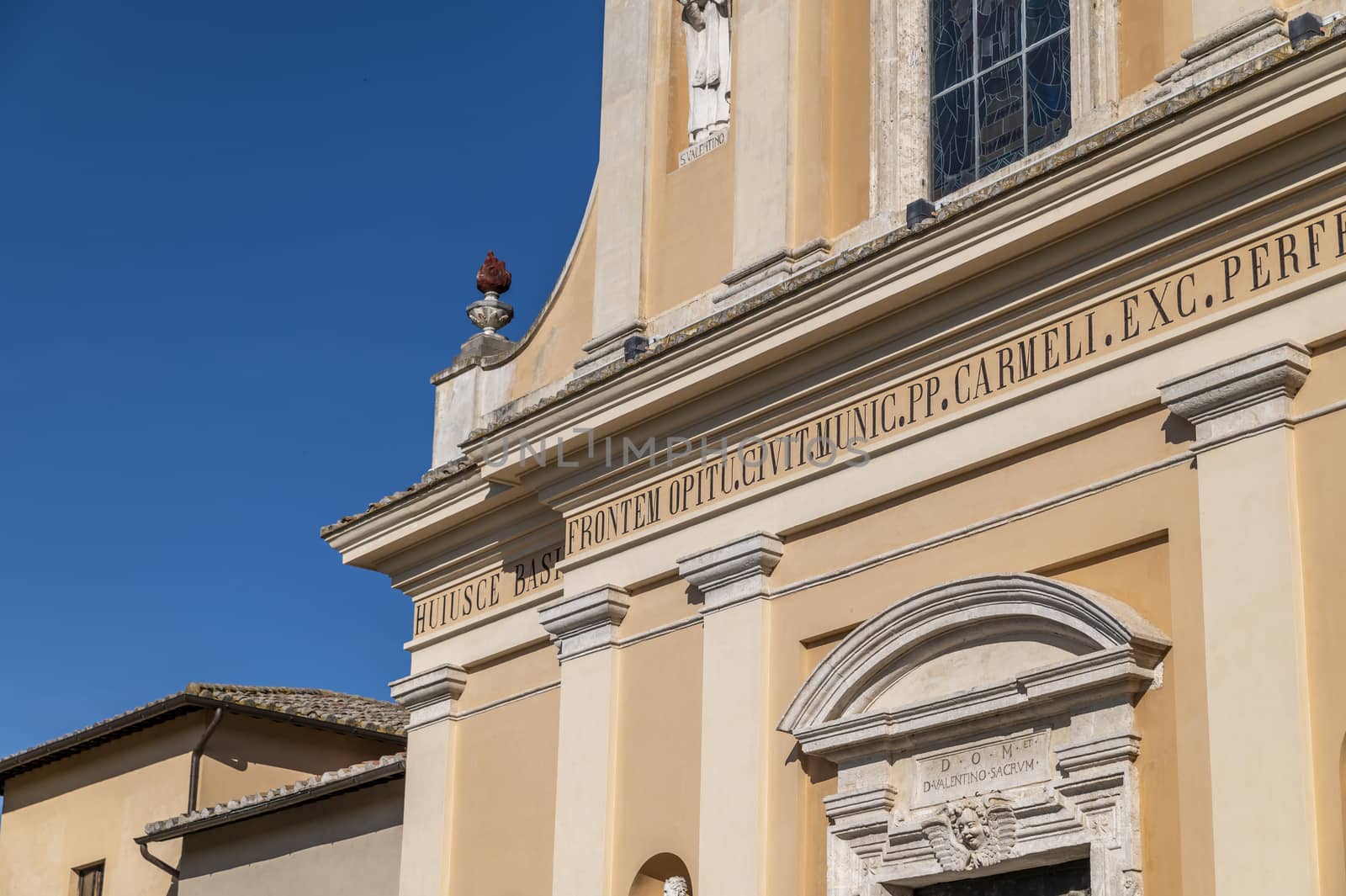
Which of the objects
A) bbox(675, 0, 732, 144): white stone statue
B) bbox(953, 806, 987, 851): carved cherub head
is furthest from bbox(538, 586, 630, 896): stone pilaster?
bbox(675, 0, 732, 144): white stone statue

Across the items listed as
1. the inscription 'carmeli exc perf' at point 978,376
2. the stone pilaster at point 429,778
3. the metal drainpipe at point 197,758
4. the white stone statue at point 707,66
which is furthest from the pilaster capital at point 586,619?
the metal drainpipe at point 197,758

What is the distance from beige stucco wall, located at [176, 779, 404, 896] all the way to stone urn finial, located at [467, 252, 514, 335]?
3.43 m

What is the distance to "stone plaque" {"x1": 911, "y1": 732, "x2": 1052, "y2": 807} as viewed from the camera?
9.70m

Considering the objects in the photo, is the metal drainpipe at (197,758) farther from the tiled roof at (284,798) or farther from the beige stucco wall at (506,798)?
the beige stucco wall at (506,798)

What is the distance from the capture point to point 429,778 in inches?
548

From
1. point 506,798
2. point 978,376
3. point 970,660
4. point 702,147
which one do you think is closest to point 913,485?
point 978,376

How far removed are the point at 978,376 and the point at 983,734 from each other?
Answer: 1.80m

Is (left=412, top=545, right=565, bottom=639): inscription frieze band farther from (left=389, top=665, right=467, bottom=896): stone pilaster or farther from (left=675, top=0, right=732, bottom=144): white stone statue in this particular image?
(left=675, top=0, right=732, bottom=144): white stone statue

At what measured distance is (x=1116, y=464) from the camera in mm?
9734

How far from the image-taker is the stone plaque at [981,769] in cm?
970

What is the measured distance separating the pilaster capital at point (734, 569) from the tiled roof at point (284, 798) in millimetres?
4061

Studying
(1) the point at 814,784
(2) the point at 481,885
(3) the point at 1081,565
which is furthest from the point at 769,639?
(2) the point at 481,885

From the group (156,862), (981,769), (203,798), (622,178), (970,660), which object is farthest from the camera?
(203,798)

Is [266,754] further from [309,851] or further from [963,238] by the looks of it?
[963,238]
